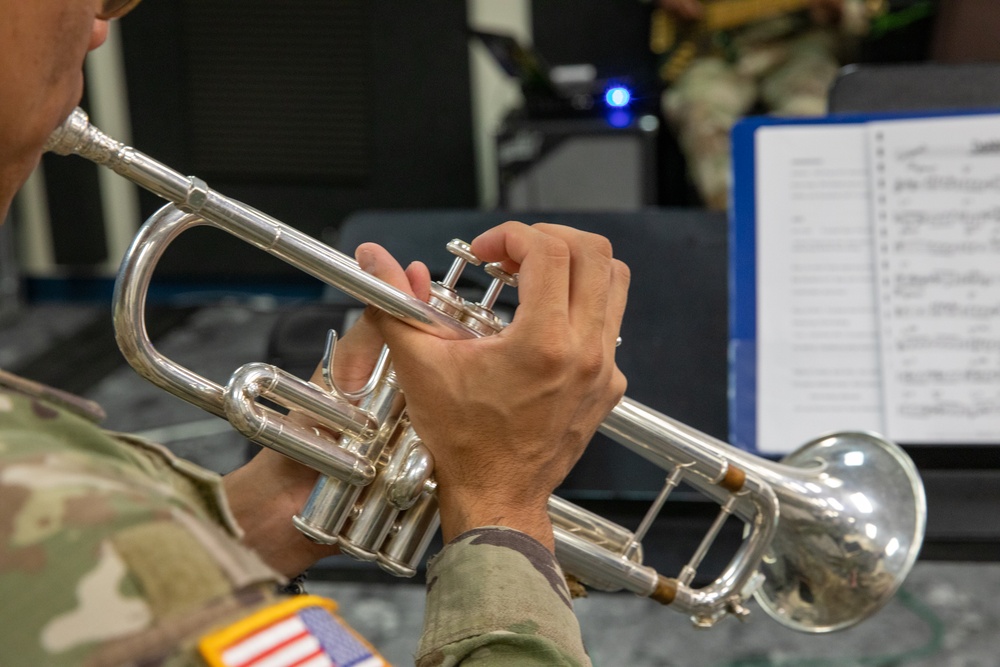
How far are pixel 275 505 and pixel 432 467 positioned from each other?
19cm

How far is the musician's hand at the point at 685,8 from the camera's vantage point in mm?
2893

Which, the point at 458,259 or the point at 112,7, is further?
the point at 458,259

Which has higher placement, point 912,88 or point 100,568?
point 912,88

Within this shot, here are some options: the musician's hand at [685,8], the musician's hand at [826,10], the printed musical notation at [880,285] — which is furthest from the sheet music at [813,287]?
the musician's hand at [685,8]

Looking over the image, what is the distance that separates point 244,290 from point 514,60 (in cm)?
139

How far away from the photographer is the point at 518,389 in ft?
2.31

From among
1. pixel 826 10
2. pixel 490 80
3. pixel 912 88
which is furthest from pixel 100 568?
pixel 490 80

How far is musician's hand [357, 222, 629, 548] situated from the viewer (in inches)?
27.6

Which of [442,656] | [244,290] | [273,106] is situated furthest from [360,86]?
[442,656]

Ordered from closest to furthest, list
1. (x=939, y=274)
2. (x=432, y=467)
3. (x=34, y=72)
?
(x=34, y=72) → (x=432, y=467) → (x=939, y=274)

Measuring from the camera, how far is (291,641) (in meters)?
0.42

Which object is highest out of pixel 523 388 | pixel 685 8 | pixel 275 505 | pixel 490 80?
pixel 685 8

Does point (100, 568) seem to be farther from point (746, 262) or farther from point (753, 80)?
point (753, 80)

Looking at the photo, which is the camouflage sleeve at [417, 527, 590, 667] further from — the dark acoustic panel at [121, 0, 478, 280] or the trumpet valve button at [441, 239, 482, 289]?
the dark acoustic panel at [121, 0, 478, 280]
